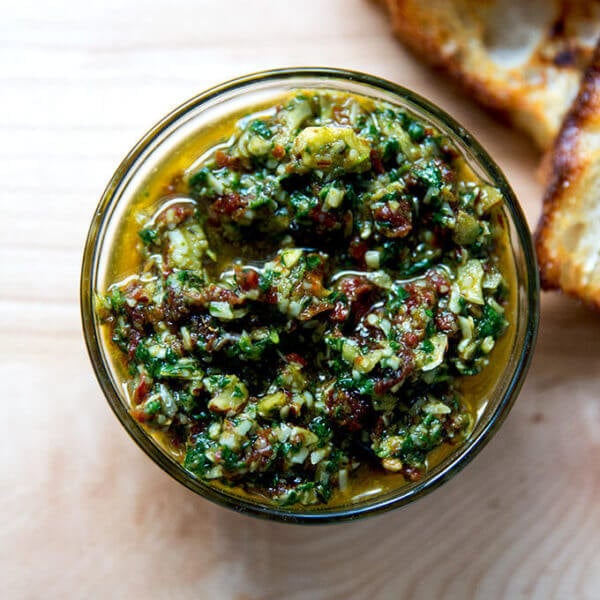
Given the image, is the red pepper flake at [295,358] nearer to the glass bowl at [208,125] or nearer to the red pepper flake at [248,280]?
the red pepper flake at [248,280]

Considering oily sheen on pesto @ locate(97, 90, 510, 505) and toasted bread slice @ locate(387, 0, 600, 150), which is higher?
toasted bread slice @ locate(387, 0, 600, 150)

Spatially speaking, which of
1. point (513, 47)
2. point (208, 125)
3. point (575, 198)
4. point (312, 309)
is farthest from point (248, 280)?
point (513, 47)

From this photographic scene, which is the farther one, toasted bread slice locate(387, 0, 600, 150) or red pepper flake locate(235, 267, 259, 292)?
toasted bread slice locate(387, 0, 600, 150)

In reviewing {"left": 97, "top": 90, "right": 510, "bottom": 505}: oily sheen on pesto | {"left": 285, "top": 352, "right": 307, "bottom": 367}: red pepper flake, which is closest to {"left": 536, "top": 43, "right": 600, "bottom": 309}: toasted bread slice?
{"left": 97, "top": 90, "right": 510, "bottom": 505}: oily sheen on pesto


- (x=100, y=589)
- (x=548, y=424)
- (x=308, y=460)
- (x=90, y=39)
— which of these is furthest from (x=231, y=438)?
(x=90, y=39)

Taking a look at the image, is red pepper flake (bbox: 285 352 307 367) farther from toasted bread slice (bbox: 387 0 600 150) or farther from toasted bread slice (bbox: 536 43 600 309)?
toasted bread slice (bbox: 387 0 600 150)

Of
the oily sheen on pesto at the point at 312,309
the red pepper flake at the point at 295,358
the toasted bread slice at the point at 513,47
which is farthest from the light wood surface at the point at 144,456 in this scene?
the red pepper flake at the point at 295,358

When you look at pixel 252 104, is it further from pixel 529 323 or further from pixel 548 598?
pixel 548 598
